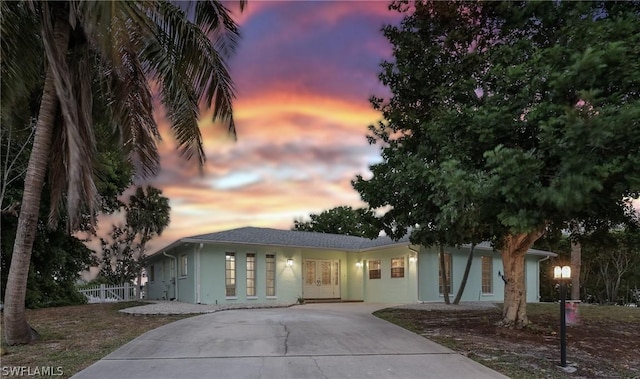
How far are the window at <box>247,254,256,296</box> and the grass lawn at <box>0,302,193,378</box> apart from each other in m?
5.72

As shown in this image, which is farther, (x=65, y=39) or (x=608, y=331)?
(x=608, y=331)

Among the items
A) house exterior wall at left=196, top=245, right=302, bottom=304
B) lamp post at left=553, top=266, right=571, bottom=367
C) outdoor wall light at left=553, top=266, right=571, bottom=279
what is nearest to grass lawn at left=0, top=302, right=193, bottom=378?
house exterior wall at left=196, top=245, right=302, bottom=304

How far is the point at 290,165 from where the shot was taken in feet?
50.3

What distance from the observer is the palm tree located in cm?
731

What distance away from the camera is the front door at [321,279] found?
21.2 meters

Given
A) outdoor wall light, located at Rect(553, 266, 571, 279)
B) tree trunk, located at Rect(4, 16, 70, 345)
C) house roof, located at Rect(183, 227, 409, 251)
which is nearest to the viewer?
outdoor wall light, located at Rect(553, 266, 571, 279)

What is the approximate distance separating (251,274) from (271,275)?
956 mm

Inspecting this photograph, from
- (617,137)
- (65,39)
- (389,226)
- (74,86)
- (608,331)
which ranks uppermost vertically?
(65,39)

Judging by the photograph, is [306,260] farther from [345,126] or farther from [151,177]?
[151,177]

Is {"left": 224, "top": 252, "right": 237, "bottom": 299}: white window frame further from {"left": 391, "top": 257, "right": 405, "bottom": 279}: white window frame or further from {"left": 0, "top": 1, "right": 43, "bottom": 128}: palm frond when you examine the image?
{"left": 0, "top": 1, "right": 43, "bottom": 128}: palm frond

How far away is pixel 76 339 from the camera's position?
937 cm

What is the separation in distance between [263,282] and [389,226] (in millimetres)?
9106

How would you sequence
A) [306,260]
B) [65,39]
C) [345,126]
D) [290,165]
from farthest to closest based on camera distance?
[306,260]
[290,165]
[345,126]
[65,39]

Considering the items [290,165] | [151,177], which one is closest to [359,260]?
[290,165]
